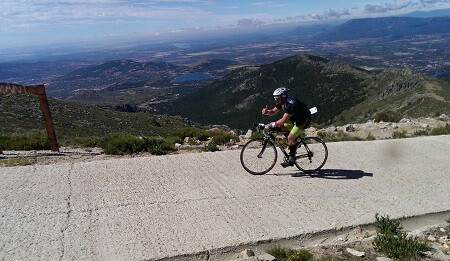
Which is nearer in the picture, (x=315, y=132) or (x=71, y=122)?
(x=315, y=132)

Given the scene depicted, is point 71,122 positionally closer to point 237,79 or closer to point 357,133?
point 357,133

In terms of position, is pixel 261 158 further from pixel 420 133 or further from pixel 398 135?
pixel 420 133

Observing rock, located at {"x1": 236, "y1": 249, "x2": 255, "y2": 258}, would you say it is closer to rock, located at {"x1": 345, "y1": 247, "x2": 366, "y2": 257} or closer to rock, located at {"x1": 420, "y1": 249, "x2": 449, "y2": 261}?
rock, located at {"x1": 345, "y1": 247, "x2": 366, "y2": 257}

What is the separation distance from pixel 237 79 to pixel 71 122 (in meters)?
134

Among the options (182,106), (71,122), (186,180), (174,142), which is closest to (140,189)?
(186,180)

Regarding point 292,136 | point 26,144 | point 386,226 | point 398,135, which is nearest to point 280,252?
point 386,226

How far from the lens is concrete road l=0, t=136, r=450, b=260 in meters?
5.25

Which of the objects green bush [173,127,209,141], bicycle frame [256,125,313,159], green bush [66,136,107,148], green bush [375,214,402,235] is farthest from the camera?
green bush [173,127,209,141]

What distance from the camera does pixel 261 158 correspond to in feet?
27.0

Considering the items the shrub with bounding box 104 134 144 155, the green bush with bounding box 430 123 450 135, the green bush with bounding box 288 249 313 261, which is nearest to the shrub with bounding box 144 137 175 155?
the shrub with bounding box 104 134 144 155

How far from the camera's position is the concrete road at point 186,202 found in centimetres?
525

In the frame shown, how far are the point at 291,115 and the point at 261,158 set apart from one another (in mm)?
1141

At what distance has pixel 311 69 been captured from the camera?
145 m

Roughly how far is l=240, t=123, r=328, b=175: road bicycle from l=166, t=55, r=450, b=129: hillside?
61.1 meters
